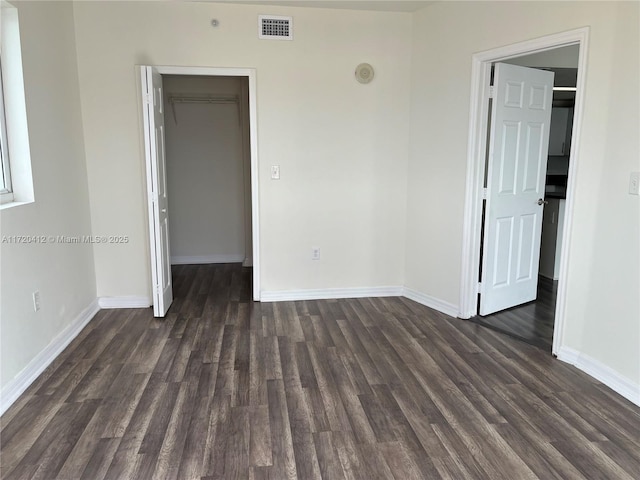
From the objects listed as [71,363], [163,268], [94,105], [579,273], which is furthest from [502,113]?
[71,363]

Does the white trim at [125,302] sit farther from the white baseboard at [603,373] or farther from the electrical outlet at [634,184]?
the electrical outlet at [634,184]

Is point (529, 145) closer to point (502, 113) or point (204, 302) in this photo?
point (502, 113)

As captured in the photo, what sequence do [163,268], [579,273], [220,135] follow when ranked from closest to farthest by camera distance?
[579,273], [163,268], [220,135]

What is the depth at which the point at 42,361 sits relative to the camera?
2945mm

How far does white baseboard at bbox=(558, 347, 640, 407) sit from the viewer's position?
260 cm

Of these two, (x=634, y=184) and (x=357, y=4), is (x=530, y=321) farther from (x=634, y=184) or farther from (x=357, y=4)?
(x=357, y=4)

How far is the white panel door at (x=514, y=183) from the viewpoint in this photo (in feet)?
12.1

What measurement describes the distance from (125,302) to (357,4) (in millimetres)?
3300

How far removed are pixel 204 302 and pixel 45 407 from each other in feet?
6.23

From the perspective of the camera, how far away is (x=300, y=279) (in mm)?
Result: 4418

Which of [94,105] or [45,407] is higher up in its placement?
[94,105]

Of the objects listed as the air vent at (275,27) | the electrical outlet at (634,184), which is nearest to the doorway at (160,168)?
the air vent at (275,27)

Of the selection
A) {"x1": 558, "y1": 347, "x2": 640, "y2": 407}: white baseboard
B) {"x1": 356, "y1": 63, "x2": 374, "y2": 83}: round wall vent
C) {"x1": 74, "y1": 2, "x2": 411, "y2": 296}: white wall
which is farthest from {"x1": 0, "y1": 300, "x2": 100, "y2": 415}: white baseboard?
{"x1": 558, "y1": 347, "x2": 640, "y2": 407}: white baseboard

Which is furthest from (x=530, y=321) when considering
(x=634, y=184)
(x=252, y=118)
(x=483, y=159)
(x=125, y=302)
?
(x=125, y=302)
